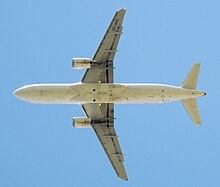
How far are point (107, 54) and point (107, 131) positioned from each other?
13288mm

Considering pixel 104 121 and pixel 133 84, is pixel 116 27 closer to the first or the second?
pixel 133 84

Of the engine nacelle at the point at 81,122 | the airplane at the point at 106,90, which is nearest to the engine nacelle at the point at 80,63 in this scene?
the airplane at the point at 106,90

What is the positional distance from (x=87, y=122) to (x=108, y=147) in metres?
5.90

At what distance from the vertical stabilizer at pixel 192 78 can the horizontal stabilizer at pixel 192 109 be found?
2227 millimetres

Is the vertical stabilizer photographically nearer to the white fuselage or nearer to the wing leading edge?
the white fuselage

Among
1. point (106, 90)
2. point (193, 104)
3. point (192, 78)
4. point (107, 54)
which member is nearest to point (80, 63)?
point (107, 54)

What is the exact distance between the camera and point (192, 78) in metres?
87.8

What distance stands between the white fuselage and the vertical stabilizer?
1059 millimetres

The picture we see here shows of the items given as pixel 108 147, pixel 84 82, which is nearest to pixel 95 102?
pixel 84 82

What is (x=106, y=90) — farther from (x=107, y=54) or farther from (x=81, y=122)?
(x=81, y=122)

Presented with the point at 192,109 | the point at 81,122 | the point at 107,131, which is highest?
the point at 192,109

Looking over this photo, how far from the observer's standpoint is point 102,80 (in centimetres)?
8719

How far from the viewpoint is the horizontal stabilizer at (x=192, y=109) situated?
88.2 meters

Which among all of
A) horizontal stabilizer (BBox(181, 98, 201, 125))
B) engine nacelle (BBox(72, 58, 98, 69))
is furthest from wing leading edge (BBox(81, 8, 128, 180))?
horizontal stabilizer (BBox(181, 98, 201, 125))
